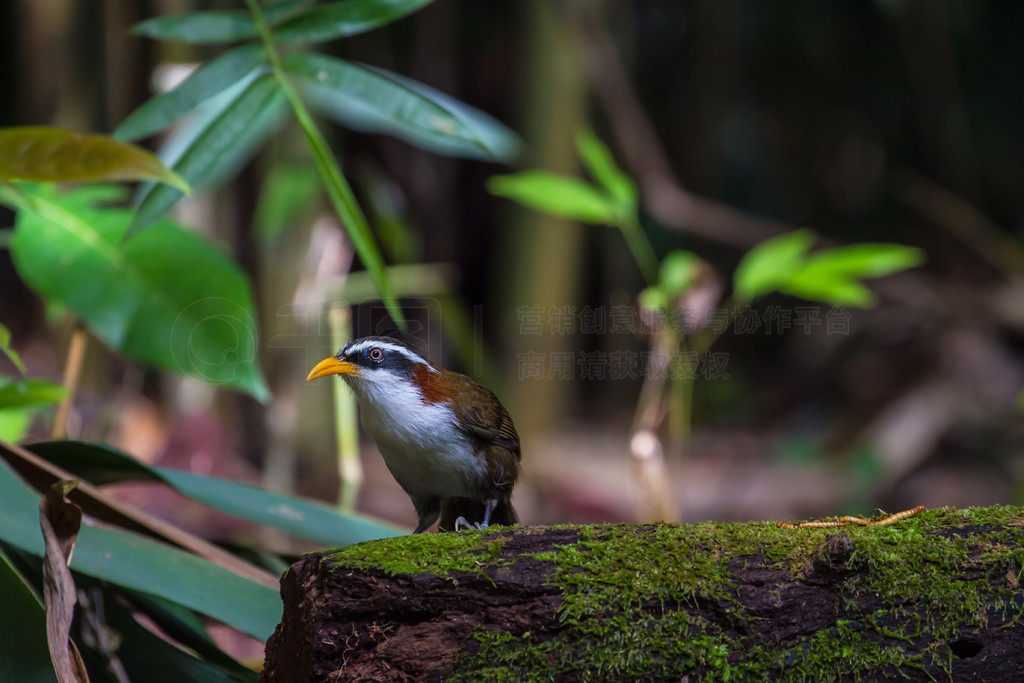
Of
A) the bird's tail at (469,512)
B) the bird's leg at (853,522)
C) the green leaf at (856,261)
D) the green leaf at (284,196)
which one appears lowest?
the bird's leg at (853,522)

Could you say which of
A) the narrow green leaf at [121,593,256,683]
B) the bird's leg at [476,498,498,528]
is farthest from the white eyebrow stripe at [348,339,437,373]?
the narrow green leaf at [121,593,256,683]

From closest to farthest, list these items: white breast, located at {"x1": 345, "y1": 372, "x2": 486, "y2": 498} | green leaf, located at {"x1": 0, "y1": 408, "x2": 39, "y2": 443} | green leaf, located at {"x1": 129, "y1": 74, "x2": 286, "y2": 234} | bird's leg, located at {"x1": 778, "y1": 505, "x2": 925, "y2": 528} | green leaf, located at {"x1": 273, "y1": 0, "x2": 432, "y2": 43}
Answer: bird's leg, located at {"x1": 778, "y1": 505, "x2": 925, "y2": 528}, white breast, located at {"x1": 345, "y1": 372, "x2": 486, "y2": 498}, green leaf, located at {"x1": 129, "y1": 74, "x2": 286, "y2": 234}, green leaf, located at {"x1": 273, "y1": 0, "x2": 432, "y2": 43}, green leaf, located at {"x1": 0, "y1": 408, "x2": 39, "y2": 443}

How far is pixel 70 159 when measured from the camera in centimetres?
219

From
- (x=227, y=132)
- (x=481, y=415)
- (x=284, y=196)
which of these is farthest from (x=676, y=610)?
(x=284, y=196)

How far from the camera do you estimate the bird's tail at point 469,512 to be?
2.71 meters

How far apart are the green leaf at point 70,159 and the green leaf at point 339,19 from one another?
2.54 ft

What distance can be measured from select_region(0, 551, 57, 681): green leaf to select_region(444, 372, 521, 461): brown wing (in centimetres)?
113

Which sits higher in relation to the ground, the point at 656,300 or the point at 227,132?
the point at 656,300

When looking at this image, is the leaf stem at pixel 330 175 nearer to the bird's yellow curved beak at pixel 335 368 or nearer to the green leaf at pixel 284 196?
the bird's yellow curved beak at pixel 335 368

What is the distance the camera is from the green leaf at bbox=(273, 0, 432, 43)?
2764mm

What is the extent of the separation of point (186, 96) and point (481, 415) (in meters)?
1.25

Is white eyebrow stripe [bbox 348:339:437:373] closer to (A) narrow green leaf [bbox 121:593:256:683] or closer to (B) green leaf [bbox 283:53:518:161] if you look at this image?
(B) green leaf [bbox 283:53:518:161]

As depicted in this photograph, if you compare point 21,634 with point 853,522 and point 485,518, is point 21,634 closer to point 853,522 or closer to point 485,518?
point 485,518

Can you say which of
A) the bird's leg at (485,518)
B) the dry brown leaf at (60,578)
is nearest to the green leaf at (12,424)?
the dry brown leaf at (60,578)
